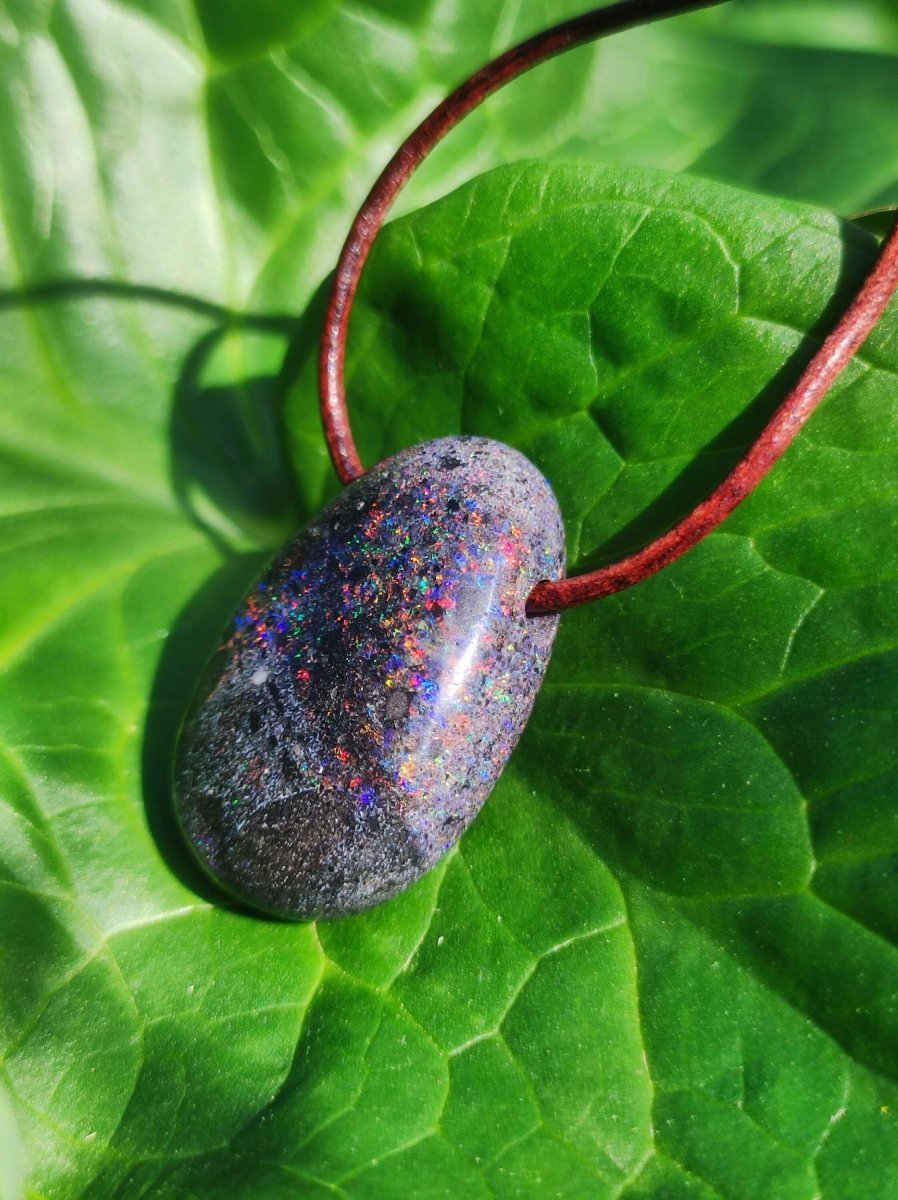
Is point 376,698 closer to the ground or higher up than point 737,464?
closer to the ground

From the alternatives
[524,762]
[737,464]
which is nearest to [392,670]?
[524,762]

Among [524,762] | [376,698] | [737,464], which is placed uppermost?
[737,464]

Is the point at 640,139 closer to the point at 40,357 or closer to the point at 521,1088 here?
the point at 40,357

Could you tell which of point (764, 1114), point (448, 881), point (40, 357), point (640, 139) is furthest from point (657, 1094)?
point (640, 139)

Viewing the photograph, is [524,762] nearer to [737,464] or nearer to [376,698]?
[376,698]

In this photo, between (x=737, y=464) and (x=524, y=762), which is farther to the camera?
(x=524, y=762)

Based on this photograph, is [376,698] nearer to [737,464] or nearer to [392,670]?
[392,670]
